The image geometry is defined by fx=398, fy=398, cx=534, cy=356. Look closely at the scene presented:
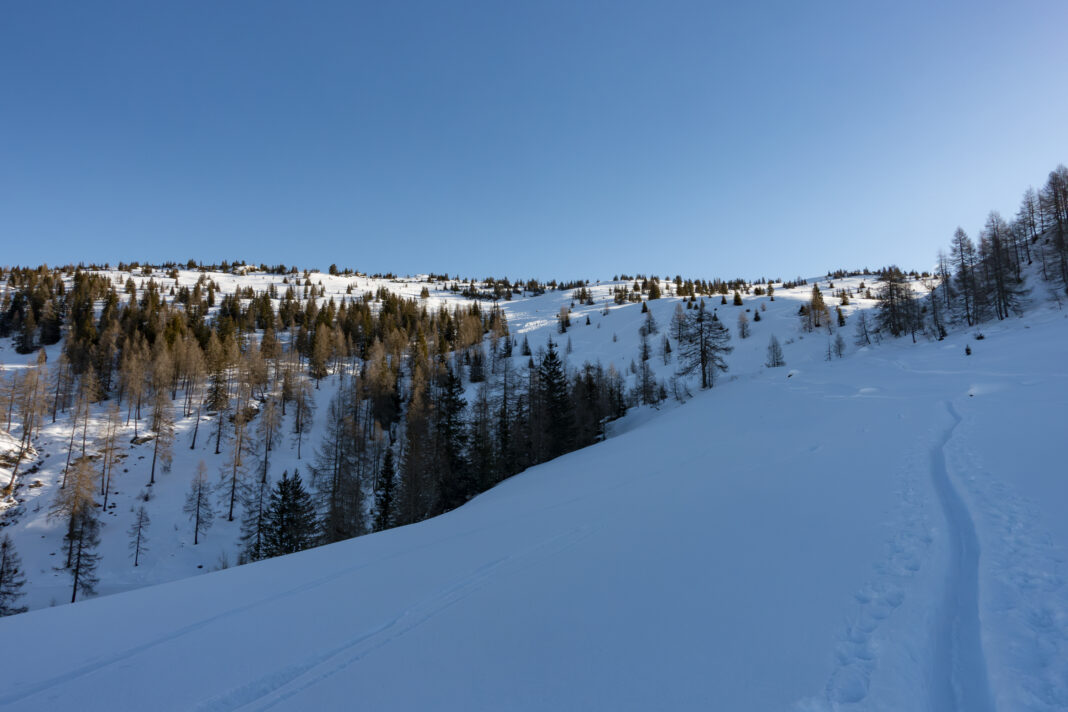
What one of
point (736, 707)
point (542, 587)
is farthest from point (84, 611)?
point (736, 707)

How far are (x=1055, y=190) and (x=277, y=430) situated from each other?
11854cm

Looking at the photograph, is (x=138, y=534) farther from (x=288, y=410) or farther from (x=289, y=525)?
(x=288, y=410)

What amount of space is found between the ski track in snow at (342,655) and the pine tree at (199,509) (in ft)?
167

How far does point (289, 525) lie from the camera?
34.1 meters

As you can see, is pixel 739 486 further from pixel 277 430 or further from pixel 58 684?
pixel 277 430

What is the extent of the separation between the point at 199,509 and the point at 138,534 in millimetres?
5046

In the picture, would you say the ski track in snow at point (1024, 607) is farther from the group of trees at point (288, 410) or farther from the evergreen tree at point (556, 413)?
the group of trees at point (288, 410)

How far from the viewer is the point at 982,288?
50.1 m

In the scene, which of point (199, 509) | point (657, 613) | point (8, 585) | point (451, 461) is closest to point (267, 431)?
point (199, 509)

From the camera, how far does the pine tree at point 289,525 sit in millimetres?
33531

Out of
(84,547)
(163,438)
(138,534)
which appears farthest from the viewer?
(163,438)

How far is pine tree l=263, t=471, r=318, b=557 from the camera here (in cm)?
3353

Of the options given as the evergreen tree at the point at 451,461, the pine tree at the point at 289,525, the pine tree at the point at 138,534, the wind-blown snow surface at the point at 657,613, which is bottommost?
the pine tree at the point at 138,534

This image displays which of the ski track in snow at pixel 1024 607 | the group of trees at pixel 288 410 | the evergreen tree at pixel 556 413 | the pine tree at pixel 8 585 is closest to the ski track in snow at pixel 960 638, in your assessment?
the ski track in snow at pixel 1024 607
